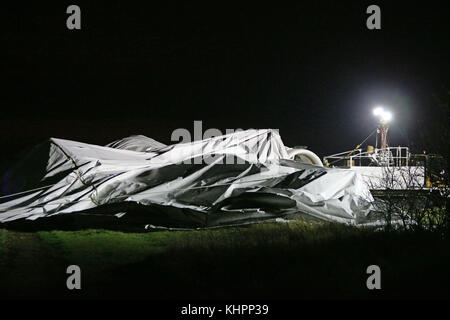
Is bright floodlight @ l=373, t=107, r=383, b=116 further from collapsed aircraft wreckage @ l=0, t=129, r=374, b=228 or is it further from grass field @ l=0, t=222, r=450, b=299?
grass field @ l=0, t=222, r=450, b=299

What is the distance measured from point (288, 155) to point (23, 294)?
9.85 meters

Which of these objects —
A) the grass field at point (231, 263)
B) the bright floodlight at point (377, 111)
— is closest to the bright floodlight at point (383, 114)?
the bright floodlight at point (377, 111)

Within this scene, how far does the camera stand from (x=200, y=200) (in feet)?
32.5

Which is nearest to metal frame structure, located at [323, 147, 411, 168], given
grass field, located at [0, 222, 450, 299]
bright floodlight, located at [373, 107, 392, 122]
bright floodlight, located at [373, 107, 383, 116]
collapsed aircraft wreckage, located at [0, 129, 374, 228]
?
A: bright floodlight, located at [373, 107, 392, 122]

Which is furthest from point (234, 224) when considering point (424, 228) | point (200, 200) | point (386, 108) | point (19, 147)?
point (386, 108)

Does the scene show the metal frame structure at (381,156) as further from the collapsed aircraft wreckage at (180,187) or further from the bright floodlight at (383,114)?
the collapsed aircraft wreckage at (180,187)

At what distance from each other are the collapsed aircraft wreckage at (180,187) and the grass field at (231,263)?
84 centimetres

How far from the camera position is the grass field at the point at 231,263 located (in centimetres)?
493

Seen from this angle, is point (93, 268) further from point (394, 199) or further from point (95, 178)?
point (394, 199)

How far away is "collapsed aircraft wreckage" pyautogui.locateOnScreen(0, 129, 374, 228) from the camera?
943 centimetres

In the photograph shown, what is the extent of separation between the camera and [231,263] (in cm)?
602

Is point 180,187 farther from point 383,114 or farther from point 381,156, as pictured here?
point 383,114

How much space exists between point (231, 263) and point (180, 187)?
14.1 ft

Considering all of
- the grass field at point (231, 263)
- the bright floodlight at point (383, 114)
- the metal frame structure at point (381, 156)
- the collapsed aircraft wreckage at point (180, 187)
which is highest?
the bright floodlight at point (383, 114)
